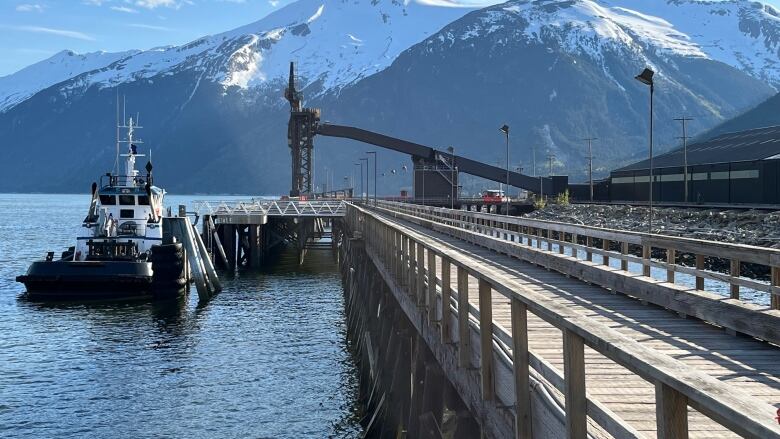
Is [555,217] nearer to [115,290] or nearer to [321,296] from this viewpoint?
[321,296]

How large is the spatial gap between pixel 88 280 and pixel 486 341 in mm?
36420

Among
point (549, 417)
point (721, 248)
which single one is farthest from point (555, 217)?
point (549, 417)

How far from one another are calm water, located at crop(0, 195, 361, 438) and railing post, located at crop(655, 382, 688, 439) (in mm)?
17761

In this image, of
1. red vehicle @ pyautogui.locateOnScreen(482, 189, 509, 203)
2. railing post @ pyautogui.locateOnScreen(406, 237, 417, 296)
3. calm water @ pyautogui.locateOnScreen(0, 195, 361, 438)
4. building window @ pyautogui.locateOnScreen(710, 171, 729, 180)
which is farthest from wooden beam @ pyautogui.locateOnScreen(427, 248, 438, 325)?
red vehicle @ pyautogui.locateOnScreen(482, 189, 509, 203)

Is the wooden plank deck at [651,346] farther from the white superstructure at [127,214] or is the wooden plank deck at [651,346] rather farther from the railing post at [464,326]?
the white superstructure at [127,214]

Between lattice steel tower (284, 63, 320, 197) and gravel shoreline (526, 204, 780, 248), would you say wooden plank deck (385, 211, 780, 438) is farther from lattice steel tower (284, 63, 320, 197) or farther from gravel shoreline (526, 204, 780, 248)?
lattice steel tower (284, 63, 320, 197)

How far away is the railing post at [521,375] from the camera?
7.00 meters

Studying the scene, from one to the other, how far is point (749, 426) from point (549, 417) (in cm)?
325

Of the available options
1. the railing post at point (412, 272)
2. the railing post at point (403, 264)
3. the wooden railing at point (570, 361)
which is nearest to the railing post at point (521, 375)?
the wooden railing at point (570, 361)

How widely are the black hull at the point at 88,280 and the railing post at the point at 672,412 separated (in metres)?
40.2

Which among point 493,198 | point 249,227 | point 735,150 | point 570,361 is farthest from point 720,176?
point 570,361

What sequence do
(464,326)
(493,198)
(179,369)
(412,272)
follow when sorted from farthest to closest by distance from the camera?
(493,198), (179,369), (412,272), (464,326)

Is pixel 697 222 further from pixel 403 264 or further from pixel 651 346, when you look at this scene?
pixel 651 346

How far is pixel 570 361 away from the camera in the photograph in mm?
5484
